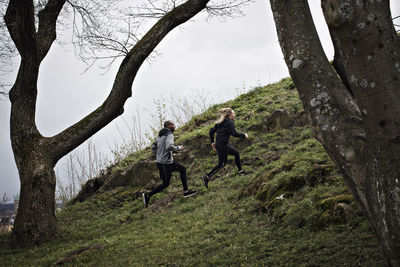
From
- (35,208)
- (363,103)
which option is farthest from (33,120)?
(363,103)

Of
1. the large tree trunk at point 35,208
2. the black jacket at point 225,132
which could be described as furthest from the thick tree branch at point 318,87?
the large tree trunk at point 35,208

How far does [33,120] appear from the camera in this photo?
9891mm

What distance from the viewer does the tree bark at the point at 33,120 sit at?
9023 mm

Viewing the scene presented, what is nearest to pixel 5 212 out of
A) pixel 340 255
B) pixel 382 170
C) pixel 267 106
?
pixel 267 106

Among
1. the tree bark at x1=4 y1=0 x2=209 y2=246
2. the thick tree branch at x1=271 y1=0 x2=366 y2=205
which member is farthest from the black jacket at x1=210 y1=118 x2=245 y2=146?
the thick tree branch at x1=271 y1=0 x2=366 y2=205

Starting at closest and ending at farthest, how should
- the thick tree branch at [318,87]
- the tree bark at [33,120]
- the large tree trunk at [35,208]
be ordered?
the thick tree branch at [318,87] → the large tree trunk at [35,208] → the tree bark at [33,120]

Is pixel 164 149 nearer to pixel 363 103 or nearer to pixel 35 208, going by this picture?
pixel 35 208

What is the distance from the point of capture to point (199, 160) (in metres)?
12.9

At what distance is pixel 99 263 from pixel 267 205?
3348 millimetres

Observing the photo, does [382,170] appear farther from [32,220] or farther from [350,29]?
[32,220]

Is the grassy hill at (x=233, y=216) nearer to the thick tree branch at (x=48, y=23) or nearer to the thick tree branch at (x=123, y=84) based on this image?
the thick tree branch at (x=123, y=84)

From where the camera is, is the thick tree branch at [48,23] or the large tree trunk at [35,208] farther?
the thick tree branch at [48,23]

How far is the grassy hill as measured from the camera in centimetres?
488

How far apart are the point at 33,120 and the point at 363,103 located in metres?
9.27
